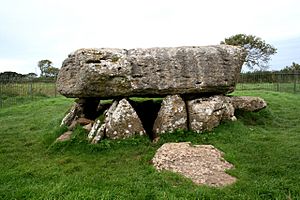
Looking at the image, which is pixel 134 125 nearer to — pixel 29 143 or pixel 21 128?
pixel 29 143

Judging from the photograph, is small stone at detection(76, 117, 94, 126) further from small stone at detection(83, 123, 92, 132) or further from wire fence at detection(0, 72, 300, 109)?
wire fence at detection(0, 72, 300, 109)

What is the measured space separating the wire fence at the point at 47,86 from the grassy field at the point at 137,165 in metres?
12.0

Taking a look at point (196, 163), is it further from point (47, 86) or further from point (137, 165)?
point (47, 86)

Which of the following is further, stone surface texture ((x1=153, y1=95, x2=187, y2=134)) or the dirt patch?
stone surface texture ((x1=153, y1=95, x2=187, y2=134))

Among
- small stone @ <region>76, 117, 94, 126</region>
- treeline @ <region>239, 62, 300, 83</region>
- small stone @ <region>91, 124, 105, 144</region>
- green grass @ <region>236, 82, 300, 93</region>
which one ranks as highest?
treeline @ <region>239, 62, 300, 83</region>

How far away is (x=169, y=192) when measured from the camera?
6.23 m

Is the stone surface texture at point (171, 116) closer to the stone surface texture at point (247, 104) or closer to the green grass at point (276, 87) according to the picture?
the stone surface texture at point (247, 104)

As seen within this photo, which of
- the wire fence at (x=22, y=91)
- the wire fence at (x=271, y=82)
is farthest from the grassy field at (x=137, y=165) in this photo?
the wire fence at (x=271, y=82)

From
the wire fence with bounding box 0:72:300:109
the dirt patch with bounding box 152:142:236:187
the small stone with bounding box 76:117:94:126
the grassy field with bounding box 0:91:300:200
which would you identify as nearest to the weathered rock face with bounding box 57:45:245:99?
the small stone with bounding box 76:117:94:126

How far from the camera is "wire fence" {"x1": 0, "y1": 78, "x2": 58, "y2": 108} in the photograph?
75.4 feet

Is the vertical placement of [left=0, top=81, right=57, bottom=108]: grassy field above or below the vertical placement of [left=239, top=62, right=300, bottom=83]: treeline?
below

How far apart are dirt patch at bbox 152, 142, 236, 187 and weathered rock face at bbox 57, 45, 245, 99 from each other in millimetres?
2464

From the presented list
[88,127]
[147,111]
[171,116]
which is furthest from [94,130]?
[147,111]

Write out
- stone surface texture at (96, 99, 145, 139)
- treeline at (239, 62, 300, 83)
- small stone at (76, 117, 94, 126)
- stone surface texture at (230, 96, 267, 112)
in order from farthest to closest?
treeline at (239, 62, 300, 83) → stone surface texture at (230, 96, 267, 112) → small stone at (76, 117, 94, 126) → stone surface texture at (96, 99, 145, 139)
